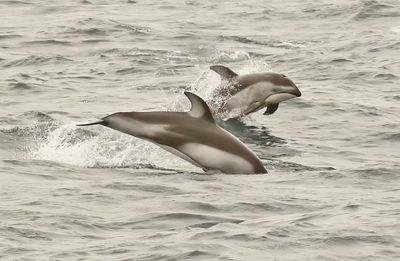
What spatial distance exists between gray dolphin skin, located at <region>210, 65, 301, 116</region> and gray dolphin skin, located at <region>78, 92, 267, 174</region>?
380 centimetres

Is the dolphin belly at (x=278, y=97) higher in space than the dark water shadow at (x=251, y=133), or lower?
higher

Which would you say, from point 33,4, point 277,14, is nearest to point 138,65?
point 277,14

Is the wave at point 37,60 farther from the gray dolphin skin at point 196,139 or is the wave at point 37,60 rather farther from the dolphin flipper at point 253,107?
the gray dolphin skin at point 196,139

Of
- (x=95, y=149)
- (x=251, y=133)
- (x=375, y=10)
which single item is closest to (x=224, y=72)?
(x=251, y=133)

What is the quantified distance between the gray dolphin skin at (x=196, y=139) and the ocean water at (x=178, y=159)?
0.23m

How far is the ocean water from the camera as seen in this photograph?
12086 millimetres

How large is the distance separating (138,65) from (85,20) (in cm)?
632

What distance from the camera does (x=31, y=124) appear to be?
18.5 m

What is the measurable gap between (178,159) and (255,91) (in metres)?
3.69

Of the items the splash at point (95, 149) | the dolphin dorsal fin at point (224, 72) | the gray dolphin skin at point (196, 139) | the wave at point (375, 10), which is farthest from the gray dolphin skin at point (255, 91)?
the wave at point (375, 10)

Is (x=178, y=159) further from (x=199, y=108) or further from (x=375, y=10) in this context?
(x=375, y=10)

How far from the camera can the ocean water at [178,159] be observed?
12.1 metres

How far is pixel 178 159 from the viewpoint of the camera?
16156 mm

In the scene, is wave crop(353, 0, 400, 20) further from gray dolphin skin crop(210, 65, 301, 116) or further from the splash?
the splash
